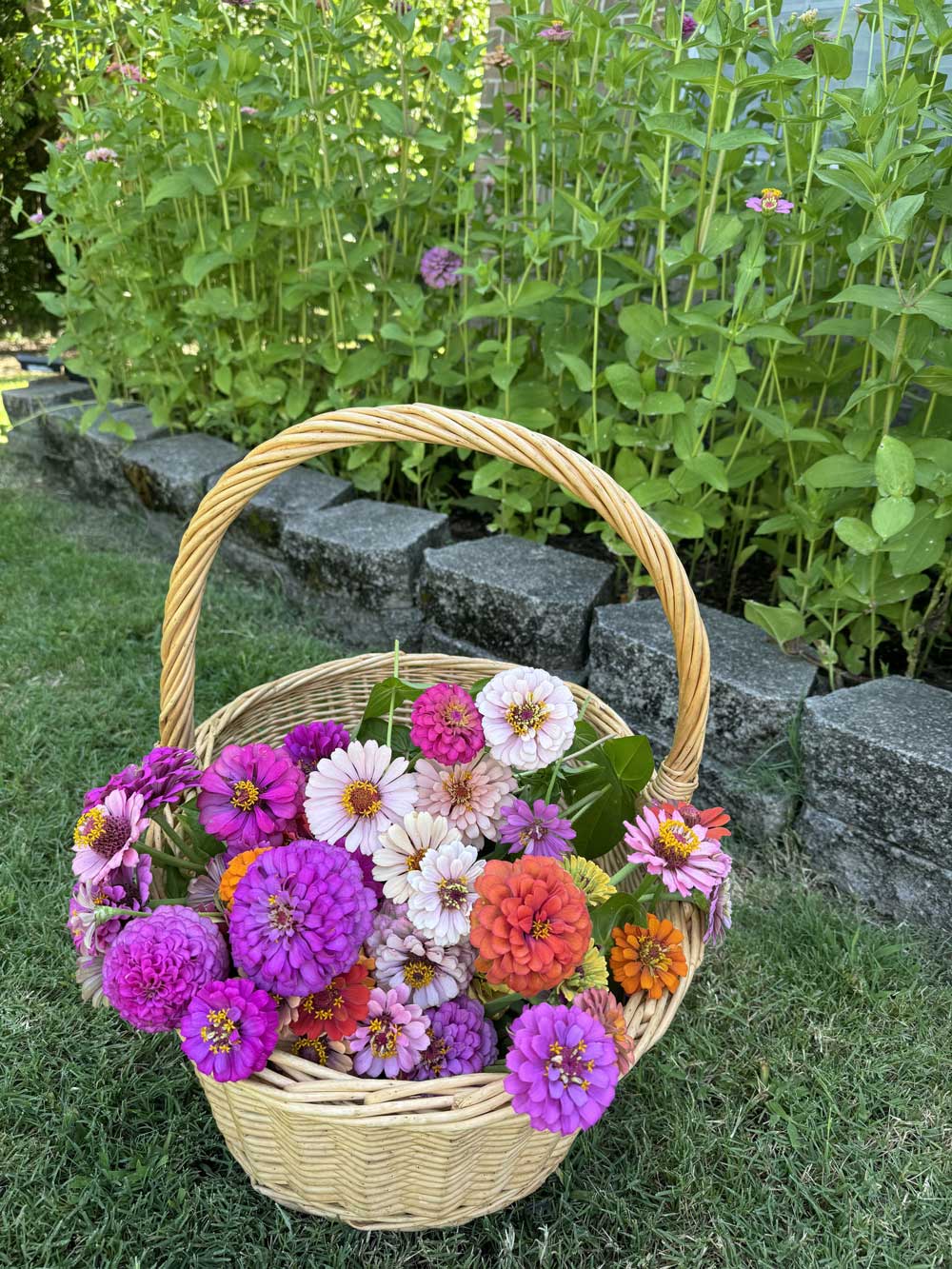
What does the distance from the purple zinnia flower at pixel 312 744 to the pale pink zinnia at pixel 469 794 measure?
6.0 inches

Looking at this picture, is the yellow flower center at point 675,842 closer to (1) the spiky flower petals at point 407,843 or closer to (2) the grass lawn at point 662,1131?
(1) the spiky flower petals at point 407,843

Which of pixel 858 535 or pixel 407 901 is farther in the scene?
pixel 858 535

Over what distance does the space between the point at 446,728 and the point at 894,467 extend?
773mm

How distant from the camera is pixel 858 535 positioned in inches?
55.0

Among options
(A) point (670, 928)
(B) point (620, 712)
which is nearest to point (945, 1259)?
(A) point (670, 928)

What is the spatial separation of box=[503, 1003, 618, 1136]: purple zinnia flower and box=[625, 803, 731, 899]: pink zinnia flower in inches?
7.9

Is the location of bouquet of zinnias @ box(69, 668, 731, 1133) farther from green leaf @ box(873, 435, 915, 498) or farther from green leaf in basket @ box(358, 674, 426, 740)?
green leaf @ box(873, 435, 915, 498)

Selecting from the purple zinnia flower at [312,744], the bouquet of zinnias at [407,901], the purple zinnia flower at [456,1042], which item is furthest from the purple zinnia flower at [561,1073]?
the purple zinnia flower at [312,744]

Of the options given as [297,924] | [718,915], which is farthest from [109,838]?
[718,915]

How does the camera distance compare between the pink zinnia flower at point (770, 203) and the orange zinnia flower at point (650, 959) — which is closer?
the orange zinnia flower at point (650, 959)

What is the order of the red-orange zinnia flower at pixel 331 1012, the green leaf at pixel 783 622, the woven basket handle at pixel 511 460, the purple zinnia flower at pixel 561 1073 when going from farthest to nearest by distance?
the green leaf at pixel 783 622 → the woven basket handle at pixel 511 460 → the red-orange zinnia flower at pixel 331 1012 → the purple zinnia flower at pixel 561 1073

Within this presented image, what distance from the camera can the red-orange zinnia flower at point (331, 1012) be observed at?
859 mm

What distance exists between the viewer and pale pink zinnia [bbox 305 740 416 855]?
96 centimetres

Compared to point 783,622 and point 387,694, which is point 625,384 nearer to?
point 783,622
